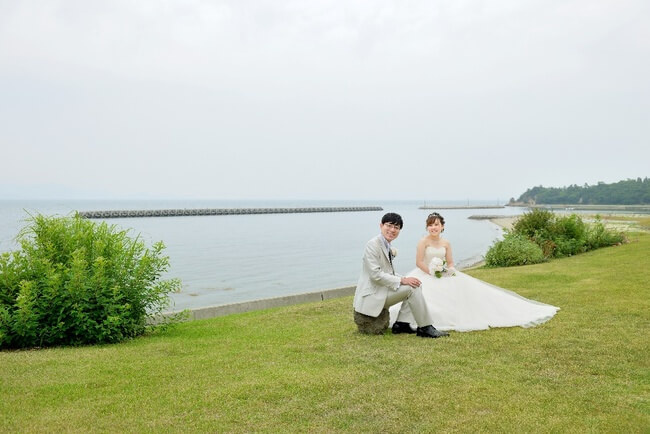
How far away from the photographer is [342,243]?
56.7 meters

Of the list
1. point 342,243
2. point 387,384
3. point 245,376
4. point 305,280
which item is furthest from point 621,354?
point 342,243

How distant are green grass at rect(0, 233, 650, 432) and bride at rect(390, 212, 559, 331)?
1.56ft

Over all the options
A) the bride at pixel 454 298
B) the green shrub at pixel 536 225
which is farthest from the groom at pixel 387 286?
the green shrub at pixel 536 225

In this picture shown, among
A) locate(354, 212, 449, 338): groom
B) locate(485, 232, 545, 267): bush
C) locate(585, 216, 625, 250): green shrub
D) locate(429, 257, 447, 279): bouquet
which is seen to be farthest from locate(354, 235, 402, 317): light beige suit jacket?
locate(585, 216, 625, 250): green shrub

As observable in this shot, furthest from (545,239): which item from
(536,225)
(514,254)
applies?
(514,254)

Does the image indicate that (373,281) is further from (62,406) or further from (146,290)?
(62,406)

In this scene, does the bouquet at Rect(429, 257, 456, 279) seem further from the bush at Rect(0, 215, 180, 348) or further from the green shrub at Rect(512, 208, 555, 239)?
the green shrub at Rect(512, 208, 555, 239)

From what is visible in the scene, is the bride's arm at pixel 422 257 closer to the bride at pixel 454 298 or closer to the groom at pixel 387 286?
the bride at pixel 454 298

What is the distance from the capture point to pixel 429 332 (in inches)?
367

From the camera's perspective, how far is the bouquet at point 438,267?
10406mm

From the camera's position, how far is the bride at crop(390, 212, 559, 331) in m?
10.1

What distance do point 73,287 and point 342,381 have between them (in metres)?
5.34

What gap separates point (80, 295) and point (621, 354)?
8717 millimetres

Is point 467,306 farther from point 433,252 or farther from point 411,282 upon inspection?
point 411,282
